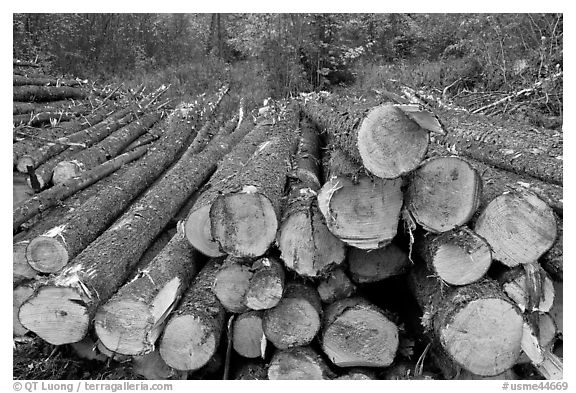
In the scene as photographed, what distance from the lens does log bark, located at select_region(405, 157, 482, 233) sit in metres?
2.93

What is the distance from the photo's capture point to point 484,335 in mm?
2979

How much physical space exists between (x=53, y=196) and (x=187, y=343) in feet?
7.77

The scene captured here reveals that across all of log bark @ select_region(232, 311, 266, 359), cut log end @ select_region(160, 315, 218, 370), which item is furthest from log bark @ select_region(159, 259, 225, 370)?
log bark @ select_region(232, 311, 266, 359)

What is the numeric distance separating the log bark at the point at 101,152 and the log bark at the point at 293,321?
314 centimetres

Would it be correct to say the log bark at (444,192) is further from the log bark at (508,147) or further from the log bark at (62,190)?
the log bark at (62,190)

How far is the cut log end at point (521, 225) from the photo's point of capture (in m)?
3.02

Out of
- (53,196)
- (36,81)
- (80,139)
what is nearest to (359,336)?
(53,196)

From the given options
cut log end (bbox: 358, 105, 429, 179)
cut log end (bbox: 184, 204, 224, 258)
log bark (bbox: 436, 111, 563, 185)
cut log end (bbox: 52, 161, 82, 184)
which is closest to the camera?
cut log end (bbox: 358, 105, 429, 179)

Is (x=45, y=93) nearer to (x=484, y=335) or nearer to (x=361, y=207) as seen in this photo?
(x=361, y=207)

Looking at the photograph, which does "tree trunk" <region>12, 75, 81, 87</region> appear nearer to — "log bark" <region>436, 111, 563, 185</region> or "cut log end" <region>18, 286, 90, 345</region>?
"cut log end" <region>18, 286, 90, 345</region>

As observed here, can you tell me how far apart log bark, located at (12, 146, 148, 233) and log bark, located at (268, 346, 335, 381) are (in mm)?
2644

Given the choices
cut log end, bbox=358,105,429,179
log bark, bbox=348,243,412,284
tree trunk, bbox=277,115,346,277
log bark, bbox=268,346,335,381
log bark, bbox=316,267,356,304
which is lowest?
log bark, bbox=268,346,335,381

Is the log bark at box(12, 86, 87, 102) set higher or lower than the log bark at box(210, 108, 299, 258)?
lower

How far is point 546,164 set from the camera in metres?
4.11
